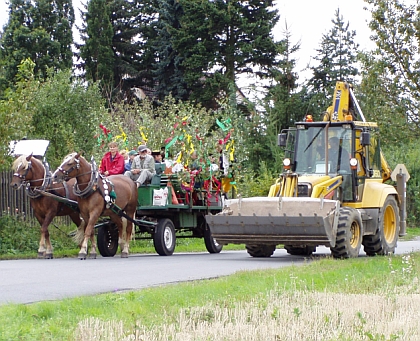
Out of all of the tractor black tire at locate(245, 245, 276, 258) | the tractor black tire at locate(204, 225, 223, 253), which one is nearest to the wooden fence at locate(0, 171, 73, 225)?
the tractor black tire at locate(204, 225, 223, 253)

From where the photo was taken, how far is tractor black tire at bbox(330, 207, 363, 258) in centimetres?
1655

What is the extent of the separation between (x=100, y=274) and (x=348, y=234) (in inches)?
208

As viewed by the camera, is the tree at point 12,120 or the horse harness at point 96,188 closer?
the horse harness at point 96,188

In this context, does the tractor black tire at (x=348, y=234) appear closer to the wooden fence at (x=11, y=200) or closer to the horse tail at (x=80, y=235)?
the horse tail at (x=80, y=235)

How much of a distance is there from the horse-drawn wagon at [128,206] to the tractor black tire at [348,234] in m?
4.52

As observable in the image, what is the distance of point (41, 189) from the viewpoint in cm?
1872

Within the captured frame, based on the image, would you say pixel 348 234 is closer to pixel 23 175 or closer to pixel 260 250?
pixel 260 250

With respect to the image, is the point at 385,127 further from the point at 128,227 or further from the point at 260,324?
the point at 260,324

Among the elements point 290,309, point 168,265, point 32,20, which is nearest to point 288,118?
point 32,20

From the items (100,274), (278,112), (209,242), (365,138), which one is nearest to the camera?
(100,274)

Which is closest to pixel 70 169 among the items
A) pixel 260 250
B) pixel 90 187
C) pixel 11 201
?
pixel 90 187

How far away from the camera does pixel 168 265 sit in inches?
634

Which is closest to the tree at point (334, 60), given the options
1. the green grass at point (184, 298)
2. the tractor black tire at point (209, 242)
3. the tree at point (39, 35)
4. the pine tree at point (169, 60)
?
the pine tree at point (169, 60)

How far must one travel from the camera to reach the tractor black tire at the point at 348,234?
16.5 metres
